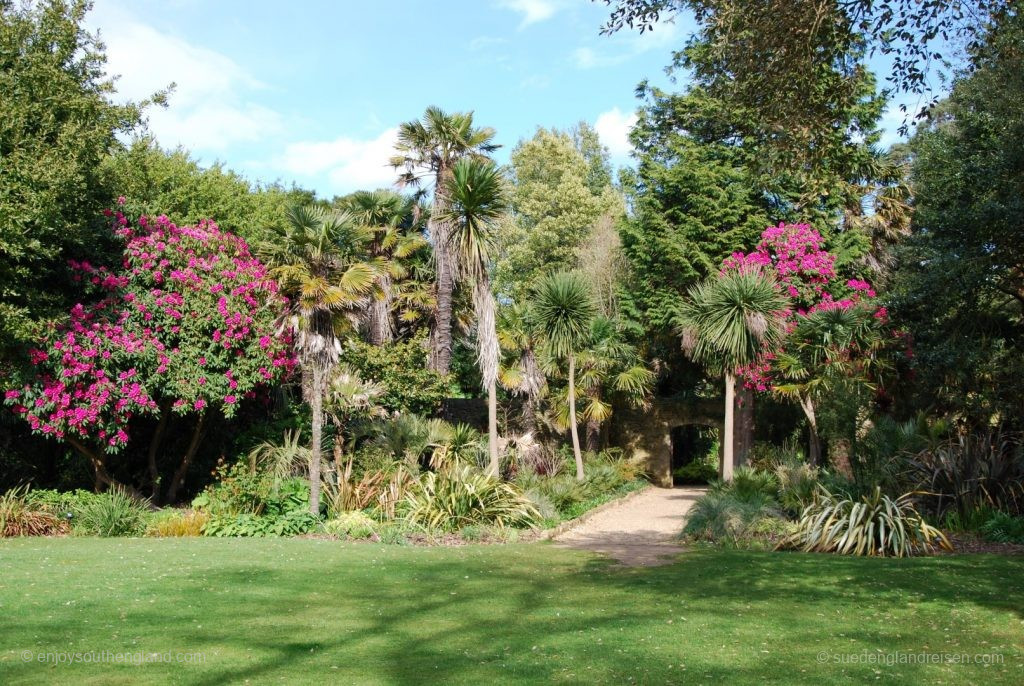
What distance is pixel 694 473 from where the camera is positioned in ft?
92.4

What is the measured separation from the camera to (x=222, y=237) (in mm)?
16531

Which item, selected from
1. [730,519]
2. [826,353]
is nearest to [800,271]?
[826,353]

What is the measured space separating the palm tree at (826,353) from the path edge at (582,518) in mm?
4676

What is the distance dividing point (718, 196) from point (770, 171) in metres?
13.6

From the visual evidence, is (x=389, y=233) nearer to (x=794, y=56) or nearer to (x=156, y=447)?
(x=156, y=447)

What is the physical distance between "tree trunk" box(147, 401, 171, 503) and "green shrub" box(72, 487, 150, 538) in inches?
97.0

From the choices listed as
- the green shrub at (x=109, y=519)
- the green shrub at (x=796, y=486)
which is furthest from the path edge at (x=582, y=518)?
the green shrub at (x=109, y=519)

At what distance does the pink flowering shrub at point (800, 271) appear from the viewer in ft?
69.7

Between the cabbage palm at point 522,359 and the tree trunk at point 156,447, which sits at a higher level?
the cabbage palm at point 522,359

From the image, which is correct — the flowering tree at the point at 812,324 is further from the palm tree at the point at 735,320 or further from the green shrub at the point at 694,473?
the green shrub at the point at 694,473

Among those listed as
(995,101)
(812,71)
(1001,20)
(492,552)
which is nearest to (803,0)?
(812,71)

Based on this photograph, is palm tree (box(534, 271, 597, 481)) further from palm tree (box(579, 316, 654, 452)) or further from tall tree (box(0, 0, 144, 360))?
tall tree (box(0, 0, 144, 360))

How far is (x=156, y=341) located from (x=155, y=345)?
0.10m

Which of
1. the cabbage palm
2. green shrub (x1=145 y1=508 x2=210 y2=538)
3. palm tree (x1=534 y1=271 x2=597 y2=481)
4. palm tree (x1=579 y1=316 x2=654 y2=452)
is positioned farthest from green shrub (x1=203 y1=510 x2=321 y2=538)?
palm tree (x1=579 y1=316 x2=654 y2=452)
